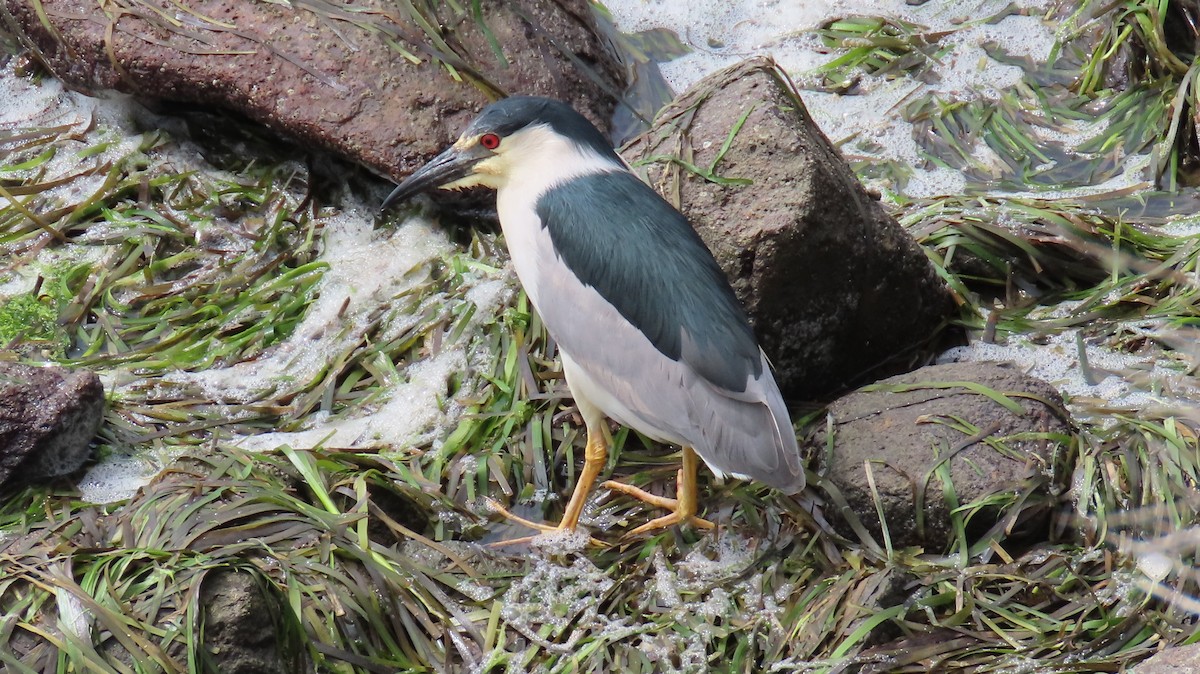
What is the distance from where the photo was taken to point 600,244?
346 cm

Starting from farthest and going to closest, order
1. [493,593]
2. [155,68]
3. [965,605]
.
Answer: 1. [155,68]
2. [493,593]
3. [965,605]

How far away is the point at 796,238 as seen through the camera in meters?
3.63

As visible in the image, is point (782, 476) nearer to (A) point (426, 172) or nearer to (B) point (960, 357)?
(B) point (960, 357)

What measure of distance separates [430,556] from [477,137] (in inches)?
49.8

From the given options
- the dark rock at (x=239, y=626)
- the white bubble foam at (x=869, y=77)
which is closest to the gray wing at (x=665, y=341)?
the dark rock at (x=239, y=626)

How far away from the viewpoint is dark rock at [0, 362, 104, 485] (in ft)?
11.4

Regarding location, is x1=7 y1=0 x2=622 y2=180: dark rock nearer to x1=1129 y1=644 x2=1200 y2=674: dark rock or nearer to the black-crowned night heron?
the black-crowned night heron

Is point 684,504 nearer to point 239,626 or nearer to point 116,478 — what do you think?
point 239,626

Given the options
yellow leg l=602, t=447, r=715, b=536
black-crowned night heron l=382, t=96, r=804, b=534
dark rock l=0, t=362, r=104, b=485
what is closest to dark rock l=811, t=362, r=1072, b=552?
black-crowned night heron l=382, t=96, r=804, b=534

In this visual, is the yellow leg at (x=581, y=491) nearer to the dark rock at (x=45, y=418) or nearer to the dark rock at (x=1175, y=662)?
the dark rock at (x=45, y=418)

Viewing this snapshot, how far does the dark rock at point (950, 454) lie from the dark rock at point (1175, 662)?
69 centimetres

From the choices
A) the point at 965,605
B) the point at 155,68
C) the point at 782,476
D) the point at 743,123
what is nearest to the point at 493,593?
the point at 782,476

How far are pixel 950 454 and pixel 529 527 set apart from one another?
1.25 m

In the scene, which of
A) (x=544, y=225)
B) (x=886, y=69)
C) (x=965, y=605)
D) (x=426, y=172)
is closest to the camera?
(x=965, y=605)
